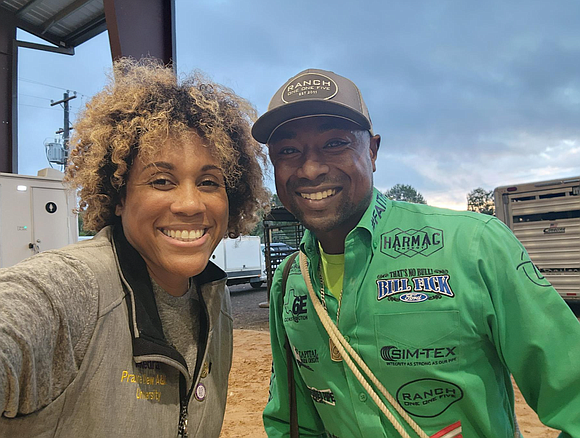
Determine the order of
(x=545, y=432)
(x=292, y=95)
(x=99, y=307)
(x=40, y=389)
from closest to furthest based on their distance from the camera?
(x=40, y=389)
(x=99, y=307)
(x=292, y=95)
(x=545, y=432)

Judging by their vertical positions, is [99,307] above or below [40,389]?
above

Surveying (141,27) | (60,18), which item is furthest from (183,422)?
(60,18)

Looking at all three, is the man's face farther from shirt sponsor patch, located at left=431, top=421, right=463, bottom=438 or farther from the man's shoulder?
shirt sponsor patch, located at left=431, top=421, right=463, bottom=438

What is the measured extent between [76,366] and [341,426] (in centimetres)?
99

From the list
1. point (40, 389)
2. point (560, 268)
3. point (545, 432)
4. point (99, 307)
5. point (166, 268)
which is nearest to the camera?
point (40, 389)

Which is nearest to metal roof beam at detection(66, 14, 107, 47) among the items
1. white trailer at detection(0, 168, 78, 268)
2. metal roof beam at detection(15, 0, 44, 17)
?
metal roof beam at detection(15, 0, 44, 17)

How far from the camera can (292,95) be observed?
1682mm

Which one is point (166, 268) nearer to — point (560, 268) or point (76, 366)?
point (76, 366)

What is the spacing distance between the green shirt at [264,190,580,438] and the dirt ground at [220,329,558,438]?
128 inches

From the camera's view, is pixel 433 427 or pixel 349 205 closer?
pixel 433 427

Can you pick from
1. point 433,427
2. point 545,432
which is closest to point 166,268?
point 433,427

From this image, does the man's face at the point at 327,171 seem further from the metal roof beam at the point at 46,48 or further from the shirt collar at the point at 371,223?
the metal roof beam at the point at 46,48

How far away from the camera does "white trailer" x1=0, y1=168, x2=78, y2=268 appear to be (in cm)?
710

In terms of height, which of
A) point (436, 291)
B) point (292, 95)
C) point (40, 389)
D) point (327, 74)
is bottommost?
point (40, 389)
